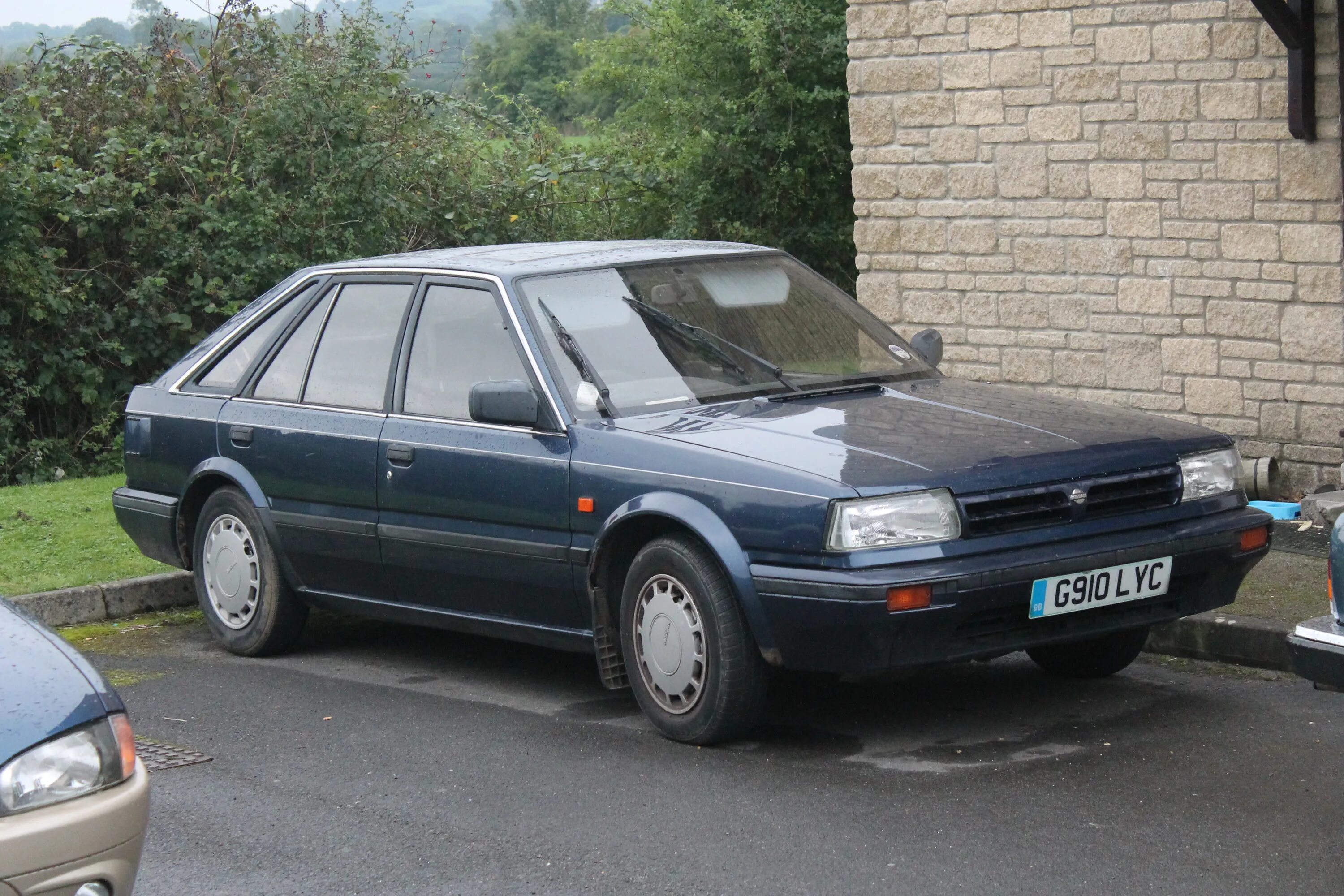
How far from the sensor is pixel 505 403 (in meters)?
6.08

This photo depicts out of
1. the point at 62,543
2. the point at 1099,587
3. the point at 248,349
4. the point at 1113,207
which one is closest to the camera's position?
the point at 1099,587

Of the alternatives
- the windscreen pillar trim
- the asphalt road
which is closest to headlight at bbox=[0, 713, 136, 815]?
the asphalt road

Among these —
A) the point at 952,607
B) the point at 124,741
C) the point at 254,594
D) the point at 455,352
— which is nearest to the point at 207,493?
the point at 254,594

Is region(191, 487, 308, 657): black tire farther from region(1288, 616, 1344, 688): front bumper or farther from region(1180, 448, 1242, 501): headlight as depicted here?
region(1288, 616, 1344, 688): front bumper

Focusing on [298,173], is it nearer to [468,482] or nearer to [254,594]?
[254,594]

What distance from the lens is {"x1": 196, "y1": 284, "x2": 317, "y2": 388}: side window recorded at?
296 inches

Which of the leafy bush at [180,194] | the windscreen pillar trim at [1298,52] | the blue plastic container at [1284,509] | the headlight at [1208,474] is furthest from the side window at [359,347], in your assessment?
the leafy bush at [180,194]

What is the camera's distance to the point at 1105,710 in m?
5.98

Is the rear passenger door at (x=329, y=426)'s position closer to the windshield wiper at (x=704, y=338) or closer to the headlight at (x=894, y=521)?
the windshield wiper at (x=704, y=338)

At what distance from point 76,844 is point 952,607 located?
2.65m

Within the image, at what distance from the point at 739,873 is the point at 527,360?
2.38 meters

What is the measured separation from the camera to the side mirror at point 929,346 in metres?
7.16

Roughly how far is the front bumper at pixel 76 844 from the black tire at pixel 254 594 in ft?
11.9

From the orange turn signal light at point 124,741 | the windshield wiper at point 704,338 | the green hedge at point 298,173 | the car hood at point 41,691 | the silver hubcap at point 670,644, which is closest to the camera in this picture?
the car hood at point 41,691
